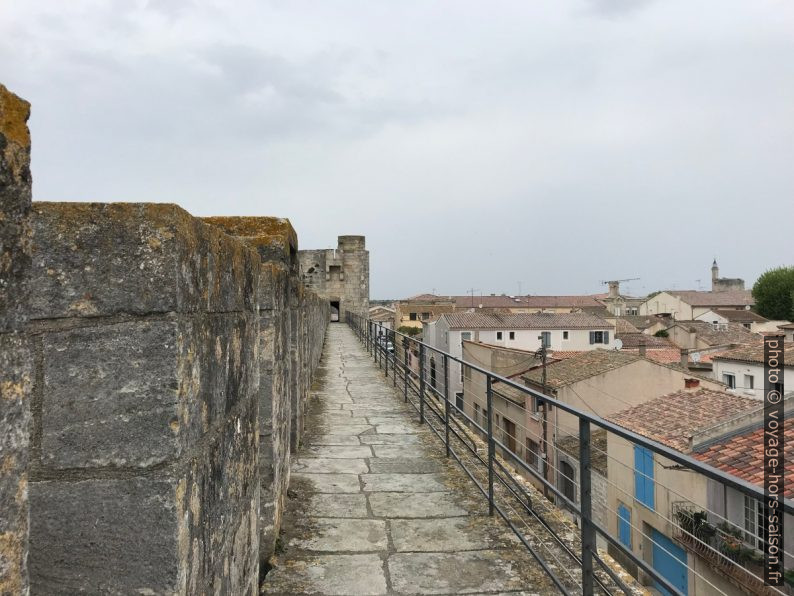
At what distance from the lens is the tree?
5125cm

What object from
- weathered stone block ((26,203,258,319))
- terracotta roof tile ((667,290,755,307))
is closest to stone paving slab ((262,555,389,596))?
weathered stone block ((26,203,258,319))

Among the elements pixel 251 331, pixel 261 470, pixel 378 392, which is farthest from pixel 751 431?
pixel 251 331

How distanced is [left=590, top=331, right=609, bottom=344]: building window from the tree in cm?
2369

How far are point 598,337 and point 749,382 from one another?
1352 cm

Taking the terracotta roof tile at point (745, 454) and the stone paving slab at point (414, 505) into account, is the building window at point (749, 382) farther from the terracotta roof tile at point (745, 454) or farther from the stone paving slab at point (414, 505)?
the stone paving slab at point (414, 505)

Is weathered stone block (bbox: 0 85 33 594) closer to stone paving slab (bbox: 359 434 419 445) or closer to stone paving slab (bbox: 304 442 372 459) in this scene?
stone paving slab (bbox: 304 442 372 459)

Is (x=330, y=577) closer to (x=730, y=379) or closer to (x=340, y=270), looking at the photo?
(x=730, y=379)

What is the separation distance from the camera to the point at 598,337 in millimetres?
37719

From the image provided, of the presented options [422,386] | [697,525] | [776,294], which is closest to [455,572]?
[697,525]

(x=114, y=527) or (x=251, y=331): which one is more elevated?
(x=251, y=331)

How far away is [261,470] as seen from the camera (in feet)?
10.1

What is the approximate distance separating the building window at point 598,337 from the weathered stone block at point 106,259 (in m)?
38.7

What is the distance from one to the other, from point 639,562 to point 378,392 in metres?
7.17

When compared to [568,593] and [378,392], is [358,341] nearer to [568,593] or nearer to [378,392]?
[378,392]
